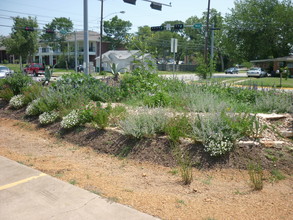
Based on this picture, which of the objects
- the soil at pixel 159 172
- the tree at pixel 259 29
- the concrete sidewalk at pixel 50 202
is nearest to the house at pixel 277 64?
the tree at pixel 259 29

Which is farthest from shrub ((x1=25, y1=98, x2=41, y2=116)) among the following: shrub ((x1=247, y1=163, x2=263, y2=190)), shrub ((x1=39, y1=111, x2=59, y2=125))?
shrub ((x1=247, y1=163, x2=263, y2=190))

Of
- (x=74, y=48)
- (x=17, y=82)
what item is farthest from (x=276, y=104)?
(x=74, y=48)

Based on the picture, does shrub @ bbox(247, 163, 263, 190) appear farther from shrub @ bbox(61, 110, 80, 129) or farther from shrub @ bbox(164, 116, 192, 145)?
shrub @ bbox(61, 110, 80, 129)

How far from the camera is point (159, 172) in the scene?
206 inches

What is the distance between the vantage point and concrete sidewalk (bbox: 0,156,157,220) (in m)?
3.53

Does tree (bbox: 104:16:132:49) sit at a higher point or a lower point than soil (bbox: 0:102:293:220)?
higher

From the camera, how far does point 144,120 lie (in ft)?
20.6

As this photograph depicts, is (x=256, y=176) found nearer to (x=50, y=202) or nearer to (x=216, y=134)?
(x=216, y=134)

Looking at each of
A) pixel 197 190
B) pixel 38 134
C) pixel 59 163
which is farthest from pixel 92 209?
pixel 38 134

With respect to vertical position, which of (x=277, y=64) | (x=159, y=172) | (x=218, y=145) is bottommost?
(x=159, y=172)

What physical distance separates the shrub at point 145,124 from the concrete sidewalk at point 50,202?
2.00 meters

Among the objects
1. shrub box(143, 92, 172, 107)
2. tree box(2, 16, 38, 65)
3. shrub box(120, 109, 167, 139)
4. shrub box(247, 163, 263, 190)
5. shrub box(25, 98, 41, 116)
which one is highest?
tree box(2, 16, 38, 65)

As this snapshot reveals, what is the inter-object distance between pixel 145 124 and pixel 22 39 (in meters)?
40.4

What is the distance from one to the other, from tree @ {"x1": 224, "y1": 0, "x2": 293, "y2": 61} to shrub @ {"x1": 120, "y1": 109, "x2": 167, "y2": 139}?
41.5 m
